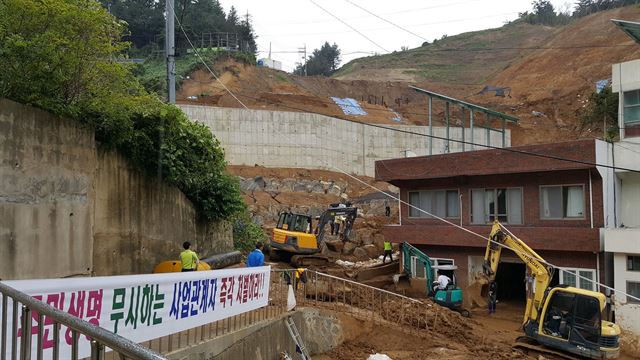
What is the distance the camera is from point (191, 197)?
57.7 feet

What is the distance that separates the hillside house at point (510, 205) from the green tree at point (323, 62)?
3463 inches

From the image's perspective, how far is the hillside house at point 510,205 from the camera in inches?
831

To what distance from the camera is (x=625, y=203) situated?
22.1 m

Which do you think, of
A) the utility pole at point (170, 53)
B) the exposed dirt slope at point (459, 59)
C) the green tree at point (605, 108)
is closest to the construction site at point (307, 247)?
the green tree at point (605, 108)

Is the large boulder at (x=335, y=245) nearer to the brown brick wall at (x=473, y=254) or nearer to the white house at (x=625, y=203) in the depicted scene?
the brown brick wall at (x=473, y=254)

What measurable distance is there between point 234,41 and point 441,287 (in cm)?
5828

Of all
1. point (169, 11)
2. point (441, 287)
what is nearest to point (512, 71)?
point (441, 287)

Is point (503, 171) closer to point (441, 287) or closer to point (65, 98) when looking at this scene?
point (441, 287)

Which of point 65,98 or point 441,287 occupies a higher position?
point 65,98

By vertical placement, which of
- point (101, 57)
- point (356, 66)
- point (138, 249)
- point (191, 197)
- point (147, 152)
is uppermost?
point (356, 66)

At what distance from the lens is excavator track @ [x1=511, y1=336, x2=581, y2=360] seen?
16.6m

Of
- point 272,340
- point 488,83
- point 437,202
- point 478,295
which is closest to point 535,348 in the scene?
point 478,295

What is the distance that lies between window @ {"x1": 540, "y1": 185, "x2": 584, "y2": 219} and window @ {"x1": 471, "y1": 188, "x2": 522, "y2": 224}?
1.11m

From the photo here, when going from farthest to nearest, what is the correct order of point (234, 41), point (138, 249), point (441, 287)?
1. point (234, 41)
2. point (441, 287)
3. point (138, 249)
